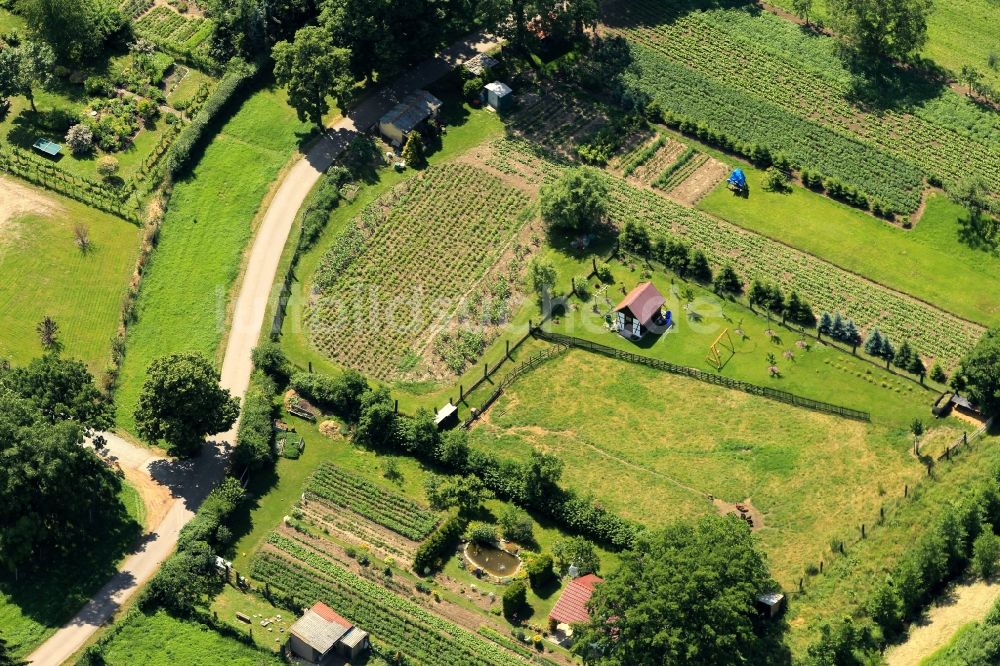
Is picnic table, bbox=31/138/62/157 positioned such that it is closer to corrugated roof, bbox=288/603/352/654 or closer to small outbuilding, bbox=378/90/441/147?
small outbuilding, bbox=378/90/441/147

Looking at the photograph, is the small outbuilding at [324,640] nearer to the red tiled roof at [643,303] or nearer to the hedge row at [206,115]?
the red tiled roof at [643,303]

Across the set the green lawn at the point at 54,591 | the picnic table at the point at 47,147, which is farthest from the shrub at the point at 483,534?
the picnic table at the point at 47,147

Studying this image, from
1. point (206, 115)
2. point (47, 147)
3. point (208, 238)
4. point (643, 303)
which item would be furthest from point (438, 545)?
point (47, 147)

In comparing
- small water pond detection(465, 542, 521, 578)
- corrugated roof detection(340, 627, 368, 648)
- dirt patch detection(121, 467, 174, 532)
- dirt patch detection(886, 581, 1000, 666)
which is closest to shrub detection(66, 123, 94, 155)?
dirt patch detection(121, 467, 174, 532)

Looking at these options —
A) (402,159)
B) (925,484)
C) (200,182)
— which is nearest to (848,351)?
(925,484)

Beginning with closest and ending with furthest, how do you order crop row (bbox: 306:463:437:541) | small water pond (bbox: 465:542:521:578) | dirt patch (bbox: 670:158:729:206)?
small water pond (bbox: 465:542:521:578) → crop row (bbox: 306:463:437:541) → dirt patch (bbox: 670:158:729:206)
